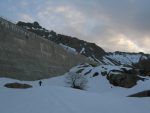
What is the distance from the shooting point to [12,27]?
2372 inches

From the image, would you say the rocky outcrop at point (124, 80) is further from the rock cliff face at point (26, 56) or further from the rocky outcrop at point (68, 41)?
the rocky outcrop at point (68, 41)

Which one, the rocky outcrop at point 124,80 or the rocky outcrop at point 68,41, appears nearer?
the rocky outcrop at point 124,80

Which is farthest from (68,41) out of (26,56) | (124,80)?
(124,80)

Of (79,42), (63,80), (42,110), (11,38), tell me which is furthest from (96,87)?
(79,42)

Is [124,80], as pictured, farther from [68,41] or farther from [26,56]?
[68,41]

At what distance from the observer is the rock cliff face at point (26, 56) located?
2159 inches

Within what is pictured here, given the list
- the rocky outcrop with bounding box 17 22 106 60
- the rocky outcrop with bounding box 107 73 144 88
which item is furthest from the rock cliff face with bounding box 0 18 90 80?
the rocky outcrop with bounding box 17 22 106 60

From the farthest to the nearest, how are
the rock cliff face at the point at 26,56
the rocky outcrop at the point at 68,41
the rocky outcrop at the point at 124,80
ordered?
1. the rocky outcrop at the point at 68,41
2. the rock cliff face at the point at 26,56
3. the rocky outcrop at the point at 124,80

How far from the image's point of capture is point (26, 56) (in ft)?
200

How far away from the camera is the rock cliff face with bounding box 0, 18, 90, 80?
54.8 metres

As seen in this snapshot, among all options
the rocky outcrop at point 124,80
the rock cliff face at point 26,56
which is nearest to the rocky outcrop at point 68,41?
the rock cliff face at point 26,56

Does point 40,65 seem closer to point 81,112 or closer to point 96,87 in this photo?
point 96,87

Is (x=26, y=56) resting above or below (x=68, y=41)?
below

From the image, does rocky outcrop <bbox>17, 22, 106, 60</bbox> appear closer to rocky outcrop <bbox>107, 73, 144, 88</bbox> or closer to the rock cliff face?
the rock cliff face
